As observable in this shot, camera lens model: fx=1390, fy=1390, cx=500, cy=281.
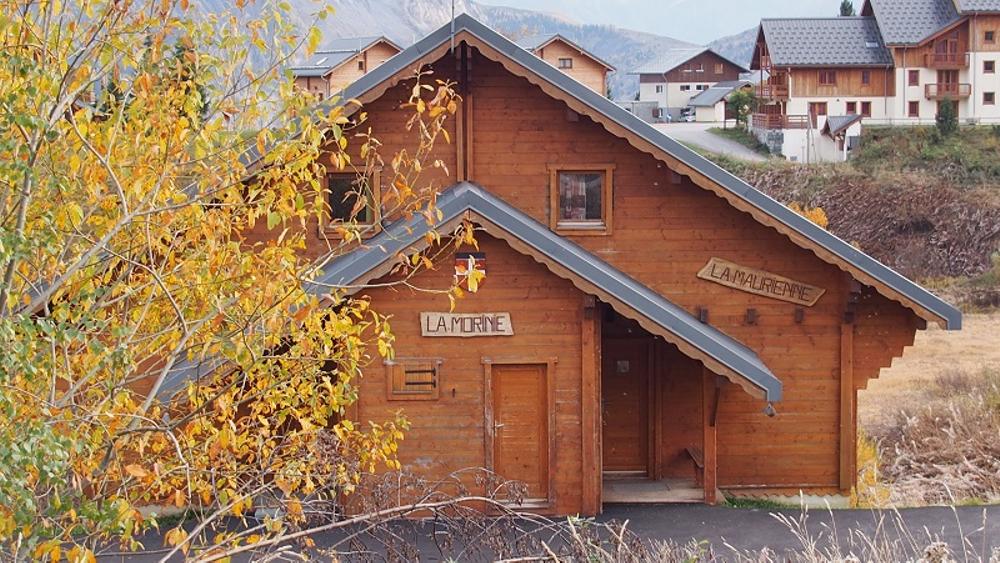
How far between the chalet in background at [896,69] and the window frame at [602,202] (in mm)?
61922

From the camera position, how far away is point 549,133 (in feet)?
66.6

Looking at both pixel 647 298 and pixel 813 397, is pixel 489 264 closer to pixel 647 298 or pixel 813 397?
pixel 647 298

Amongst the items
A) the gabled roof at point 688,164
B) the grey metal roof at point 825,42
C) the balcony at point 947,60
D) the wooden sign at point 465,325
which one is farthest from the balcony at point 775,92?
the wooden sign at point 465,325

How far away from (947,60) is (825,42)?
7304mm

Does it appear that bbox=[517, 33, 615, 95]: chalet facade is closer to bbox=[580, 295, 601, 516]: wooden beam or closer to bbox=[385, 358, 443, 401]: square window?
bbox=[580, 295, 601, 516]: wooden beam

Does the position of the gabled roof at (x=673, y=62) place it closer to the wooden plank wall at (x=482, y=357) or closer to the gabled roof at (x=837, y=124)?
the gabled roof at (x=837, y=124)

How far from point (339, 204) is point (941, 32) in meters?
69.0

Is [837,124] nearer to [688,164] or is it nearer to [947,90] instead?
[947,90]

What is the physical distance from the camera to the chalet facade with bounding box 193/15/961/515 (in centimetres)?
1853

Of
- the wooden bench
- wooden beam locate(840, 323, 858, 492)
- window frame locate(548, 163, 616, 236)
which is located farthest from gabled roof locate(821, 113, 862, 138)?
window frame locate(548, 163, 616, 236)

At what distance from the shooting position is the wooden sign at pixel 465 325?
18.6 metres

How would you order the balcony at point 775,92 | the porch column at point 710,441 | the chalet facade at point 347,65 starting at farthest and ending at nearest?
the balcony at point 775,92 → the chalet facade at point 347,65 → the porch column at point 710,441

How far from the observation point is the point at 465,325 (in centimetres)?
1867

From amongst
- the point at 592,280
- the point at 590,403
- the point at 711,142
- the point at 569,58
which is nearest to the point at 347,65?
the point at 569,58
